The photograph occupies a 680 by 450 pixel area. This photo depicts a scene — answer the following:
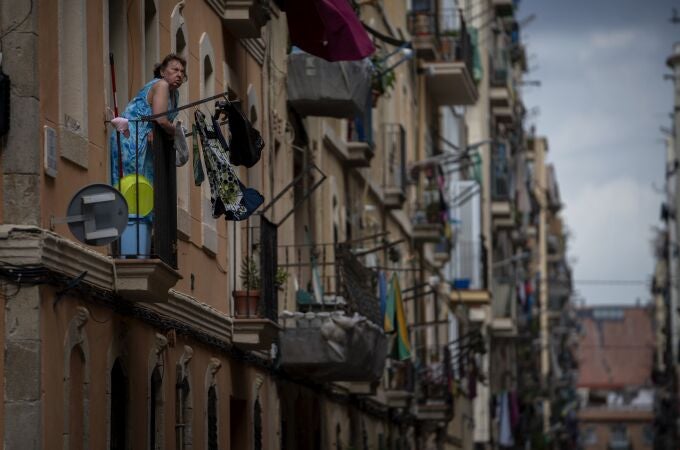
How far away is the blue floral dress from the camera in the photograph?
57.6 feet

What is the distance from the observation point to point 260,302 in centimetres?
2398

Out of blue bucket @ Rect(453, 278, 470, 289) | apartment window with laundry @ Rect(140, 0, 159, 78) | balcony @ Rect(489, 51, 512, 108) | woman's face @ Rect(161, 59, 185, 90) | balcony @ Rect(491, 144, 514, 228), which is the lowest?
woman's face @ Rect(161, 59, 185, 90)

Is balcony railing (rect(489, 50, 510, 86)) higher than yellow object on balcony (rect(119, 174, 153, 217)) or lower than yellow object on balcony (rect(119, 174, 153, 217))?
higher

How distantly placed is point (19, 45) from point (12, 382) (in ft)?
7.89

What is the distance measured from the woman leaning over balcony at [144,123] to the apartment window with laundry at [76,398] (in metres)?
1.70

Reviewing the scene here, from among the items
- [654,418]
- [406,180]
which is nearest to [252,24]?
[406,180]

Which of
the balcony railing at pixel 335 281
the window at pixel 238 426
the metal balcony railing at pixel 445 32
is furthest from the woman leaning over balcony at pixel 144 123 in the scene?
the metal balcony railing at pixel 445 32

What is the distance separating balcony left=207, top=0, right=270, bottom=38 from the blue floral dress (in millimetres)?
5923

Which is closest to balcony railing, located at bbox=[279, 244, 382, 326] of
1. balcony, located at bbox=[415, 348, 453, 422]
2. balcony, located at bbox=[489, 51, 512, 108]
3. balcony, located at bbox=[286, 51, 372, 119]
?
balcony, located at bbox=[286, 51, 372, 119]

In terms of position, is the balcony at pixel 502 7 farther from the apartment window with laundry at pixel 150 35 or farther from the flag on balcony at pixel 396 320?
the apartment window with laundry at pixel 150 35

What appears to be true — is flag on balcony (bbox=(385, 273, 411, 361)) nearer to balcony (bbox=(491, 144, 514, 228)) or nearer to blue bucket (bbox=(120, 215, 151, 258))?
blue bucket (bbox=(120, 215, 151, 258))

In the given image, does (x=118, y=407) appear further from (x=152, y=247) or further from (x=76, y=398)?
(x=76, y=398)

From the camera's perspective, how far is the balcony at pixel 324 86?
2870cm

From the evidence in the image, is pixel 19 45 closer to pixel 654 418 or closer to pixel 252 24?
pixel 252 24
